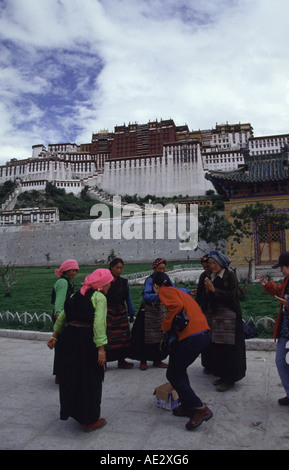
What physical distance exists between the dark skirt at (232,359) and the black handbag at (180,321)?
1.01m

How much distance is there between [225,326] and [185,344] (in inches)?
34.5

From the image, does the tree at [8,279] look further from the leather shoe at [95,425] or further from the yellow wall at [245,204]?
the leather shoe at [95,425]

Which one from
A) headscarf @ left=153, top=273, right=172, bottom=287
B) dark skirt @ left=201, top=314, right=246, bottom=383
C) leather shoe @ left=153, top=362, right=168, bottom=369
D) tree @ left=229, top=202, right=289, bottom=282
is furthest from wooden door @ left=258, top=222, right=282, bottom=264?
headscarf @ left=153, top=273, right=172, bottom=287

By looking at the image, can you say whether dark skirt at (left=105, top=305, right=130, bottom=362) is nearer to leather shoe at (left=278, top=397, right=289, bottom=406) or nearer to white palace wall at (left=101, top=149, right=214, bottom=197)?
leather shoe at (left=278, top=397, right=289, bottom=406)

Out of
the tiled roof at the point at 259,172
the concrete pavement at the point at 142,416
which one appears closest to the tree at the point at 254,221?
the tiled roof at the point at 259,172

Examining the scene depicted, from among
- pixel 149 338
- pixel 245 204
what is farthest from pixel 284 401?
pixel 245 204

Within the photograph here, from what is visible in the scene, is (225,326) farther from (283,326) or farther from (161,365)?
(161,365)

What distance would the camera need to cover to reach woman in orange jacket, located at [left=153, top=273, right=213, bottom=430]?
2896 mm

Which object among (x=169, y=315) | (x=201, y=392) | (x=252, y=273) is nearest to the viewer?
(x=169, y=315)

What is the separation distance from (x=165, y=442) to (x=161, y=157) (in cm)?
5427

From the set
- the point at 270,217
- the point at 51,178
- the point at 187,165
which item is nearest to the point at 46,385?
the point at 270,217

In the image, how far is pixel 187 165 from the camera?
53.3 m

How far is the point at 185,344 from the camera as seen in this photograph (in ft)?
9.66
